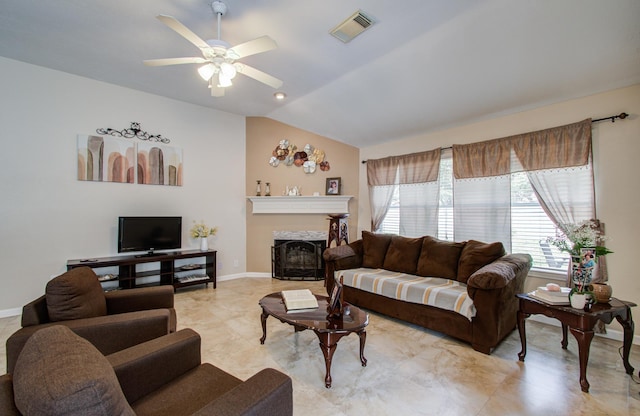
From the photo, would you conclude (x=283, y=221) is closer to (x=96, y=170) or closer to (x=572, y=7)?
(x=96, y=170)

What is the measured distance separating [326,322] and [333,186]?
10.8 feet

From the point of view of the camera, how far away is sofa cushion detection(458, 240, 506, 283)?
3029mm

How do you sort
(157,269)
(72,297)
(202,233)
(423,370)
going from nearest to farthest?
(72,297) < (423,370) < (157,269) < (202,233)

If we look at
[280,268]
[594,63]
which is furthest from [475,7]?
[280,268]

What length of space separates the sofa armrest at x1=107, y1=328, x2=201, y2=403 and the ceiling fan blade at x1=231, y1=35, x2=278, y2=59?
210 centimetres

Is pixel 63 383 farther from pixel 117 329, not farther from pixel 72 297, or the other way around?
pixel 72 297

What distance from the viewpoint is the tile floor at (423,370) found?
6.06 feet

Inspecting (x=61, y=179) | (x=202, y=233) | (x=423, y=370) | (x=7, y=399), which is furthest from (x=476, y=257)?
(x=61, y=179)

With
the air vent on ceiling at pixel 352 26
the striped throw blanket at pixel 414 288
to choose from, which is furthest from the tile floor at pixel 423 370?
the air vent on ceiling at pixel 352 26

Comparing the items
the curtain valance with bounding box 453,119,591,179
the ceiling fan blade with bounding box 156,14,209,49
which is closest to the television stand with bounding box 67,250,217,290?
the ceiling fan blade with bounding box 156,14,209,49

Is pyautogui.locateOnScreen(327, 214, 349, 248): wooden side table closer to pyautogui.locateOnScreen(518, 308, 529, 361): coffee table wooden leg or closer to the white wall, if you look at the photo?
the white wall

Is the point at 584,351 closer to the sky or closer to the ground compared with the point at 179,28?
closer to the ground

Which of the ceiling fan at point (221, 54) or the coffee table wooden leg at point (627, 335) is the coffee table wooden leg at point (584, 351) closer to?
the coffee table wooden leg at point (627, 335)

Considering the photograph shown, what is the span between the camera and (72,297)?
1.79m
